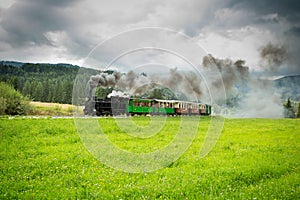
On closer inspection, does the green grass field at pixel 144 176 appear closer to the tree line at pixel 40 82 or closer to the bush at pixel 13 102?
the bush at pixel 13 102

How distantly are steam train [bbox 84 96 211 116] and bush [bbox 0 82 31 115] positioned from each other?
8.77m

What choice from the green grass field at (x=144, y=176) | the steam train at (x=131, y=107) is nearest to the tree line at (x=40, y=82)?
the steam train at (x=131, y=107)

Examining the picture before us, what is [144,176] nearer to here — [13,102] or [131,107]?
[131,107]

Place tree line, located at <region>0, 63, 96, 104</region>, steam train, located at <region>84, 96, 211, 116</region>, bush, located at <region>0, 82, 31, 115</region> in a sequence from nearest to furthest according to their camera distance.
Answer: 1. bush, located at <region>0, 82, 31, 115</region>
2. steam train, located at <region>84, 96, 211, 116</region>
3. tree line, located at <region>0, 63, 96, 104</region>

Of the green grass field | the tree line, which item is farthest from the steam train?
the tree line

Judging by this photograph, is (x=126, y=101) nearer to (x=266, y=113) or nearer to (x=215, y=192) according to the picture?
(x=215, y=192)

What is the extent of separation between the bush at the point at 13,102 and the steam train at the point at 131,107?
877cm

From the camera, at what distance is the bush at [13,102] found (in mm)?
38531

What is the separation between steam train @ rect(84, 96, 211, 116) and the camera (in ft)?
129

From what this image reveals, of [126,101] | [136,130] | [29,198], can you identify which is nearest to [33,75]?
[126,101]

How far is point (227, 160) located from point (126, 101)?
90.4ft

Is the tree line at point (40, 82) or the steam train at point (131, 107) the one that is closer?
the steam train at point (131, 107)

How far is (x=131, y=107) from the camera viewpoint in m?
40.7

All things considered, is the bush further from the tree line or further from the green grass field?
the green grass field
